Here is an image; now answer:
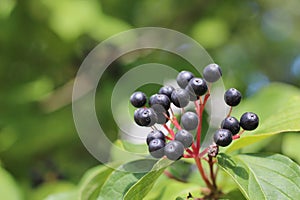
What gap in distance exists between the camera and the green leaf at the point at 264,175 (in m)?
1.62

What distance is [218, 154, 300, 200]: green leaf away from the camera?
5.32 feet

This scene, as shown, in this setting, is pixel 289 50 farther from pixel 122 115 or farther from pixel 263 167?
pixel 263 167

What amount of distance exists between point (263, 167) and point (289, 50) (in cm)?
454

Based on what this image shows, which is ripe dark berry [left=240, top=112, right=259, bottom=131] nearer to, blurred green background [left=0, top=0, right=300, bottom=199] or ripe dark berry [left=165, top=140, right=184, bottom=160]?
ripe dark berry [left=165, top=140, right=184, bottom=160]

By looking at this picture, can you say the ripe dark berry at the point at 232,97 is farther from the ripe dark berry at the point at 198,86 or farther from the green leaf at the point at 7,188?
the green leaf at the point at 7,188

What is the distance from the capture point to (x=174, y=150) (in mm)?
1599

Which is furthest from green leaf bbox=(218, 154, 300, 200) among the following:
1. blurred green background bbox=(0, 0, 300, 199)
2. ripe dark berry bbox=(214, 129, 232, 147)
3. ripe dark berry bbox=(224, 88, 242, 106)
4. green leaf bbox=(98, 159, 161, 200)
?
blurred green background bbox=(0, 0, 300, 199)

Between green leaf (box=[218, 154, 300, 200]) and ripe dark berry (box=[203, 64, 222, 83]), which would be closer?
green leaf (box=[218, 154, 300, 200])

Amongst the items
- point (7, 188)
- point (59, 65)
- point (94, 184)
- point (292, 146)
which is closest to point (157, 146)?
point (94, 184)

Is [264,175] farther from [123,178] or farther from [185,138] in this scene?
[123,178]

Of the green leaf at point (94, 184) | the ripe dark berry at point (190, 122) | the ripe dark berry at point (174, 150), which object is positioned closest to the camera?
the ripe dark berry at point (174, 150)

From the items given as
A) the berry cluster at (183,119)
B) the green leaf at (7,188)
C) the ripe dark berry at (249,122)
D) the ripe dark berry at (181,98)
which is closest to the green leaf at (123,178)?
the berry cluster at (183,119)

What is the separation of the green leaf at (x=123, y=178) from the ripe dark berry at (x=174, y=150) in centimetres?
21

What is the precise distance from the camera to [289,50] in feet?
19.8
